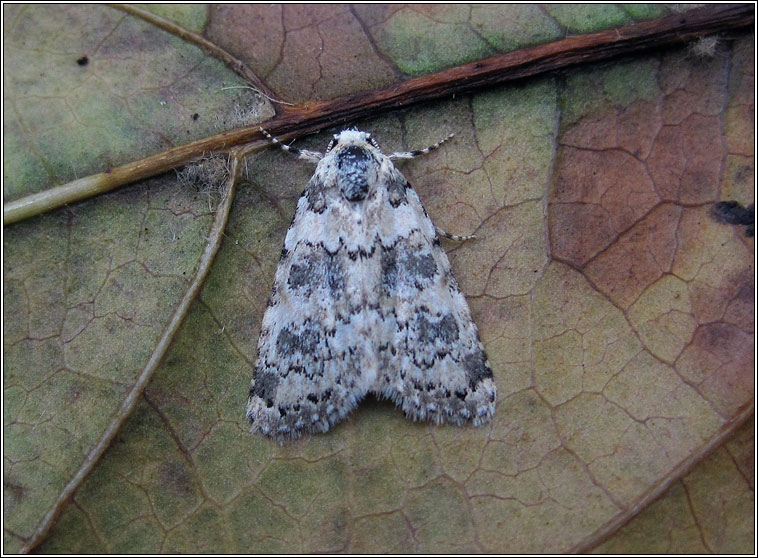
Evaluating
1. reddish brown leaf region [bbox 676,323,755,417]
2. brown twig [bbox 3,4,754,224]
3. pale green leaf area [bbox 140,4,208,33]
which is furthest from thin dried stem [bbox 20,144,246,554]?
reddish brown leaf region [bbox 676,323,755,417]

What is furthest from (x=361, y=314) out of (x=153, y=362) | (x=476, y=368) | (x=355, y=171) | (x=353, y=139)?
(x=153, y=362)

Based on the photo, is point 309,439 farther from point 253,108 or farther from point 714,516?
point 714,516

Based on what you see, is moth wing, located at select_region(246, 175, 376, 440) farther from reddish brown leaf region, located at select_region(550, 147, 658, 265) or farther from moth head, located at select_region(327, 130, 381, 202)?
reddish brown leaf region, located at select_region(550, 147, 658, 265)

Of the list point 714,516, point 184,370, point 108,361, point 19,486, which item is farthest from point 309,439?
point 714,516

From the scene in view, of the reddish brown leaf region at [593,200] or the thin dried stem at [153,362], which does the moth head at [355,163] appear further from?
the reddish brown leaf region at [593,200]

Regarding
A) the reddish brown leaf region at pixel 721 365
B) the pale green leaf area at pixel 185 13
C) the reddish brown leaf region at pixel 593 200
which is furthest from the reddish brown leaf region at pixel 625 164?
the pale green leaf area at pixel 185 13
